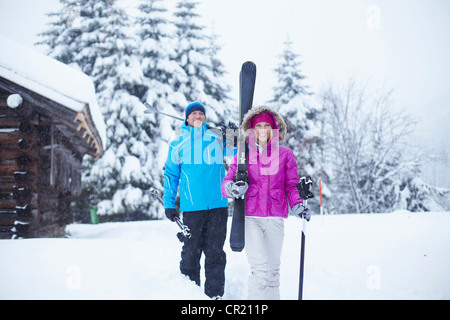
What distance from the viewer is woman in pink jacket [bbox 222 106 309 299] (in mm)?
2984

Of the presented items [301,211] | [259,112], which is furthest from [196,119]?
[301,211]

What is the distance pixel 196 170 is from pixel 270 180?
0.96 meters

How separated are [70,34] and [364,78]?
57.4 feet

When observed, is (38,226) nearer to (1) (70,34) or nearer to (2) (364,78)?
(1) (70,34)

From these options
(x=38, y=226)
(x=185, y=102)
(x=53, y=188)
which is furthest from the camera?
(x=185, y=102)

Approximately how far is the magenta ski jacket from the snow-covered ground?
113 cm

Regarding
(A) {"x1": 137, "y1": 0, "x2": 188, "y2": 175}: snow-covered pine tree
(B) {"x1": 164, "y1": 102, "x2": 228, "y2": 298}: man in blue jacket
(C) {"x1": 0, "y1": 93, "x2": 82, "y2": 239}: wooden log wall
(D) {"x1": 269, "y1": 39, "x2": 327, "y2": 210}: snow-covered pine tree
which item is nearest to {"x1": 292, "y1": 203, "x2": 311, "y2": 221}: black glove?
(B) {"x1": 164, "y1": 102, "x2": 228, "y2": 298}: man in blue jacket

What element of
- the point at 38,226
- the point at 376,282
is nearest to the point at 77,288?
the point at 376,282

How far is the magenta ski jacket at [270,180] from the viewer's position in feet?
10.3

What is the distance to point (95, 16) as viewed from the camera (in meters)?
16.8

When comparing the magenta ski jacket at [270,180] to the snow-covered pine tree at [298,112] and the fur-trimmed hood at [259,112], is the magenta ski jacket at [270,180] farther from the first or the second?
the snow-covered pine tree at [298,112]

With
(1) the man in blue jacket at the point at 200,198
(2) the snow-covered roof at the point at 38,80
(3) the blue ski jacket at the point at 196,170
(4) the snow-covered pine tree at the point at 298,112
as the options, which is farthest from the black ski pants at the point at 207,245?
(4) the snow-covered pine tree at the point at 298,112

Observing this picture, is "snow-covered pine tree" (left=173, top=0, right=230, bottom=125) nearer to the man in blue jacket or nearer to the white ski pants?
the man in blue jacket

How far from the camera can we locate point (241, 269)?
16.5 feet
